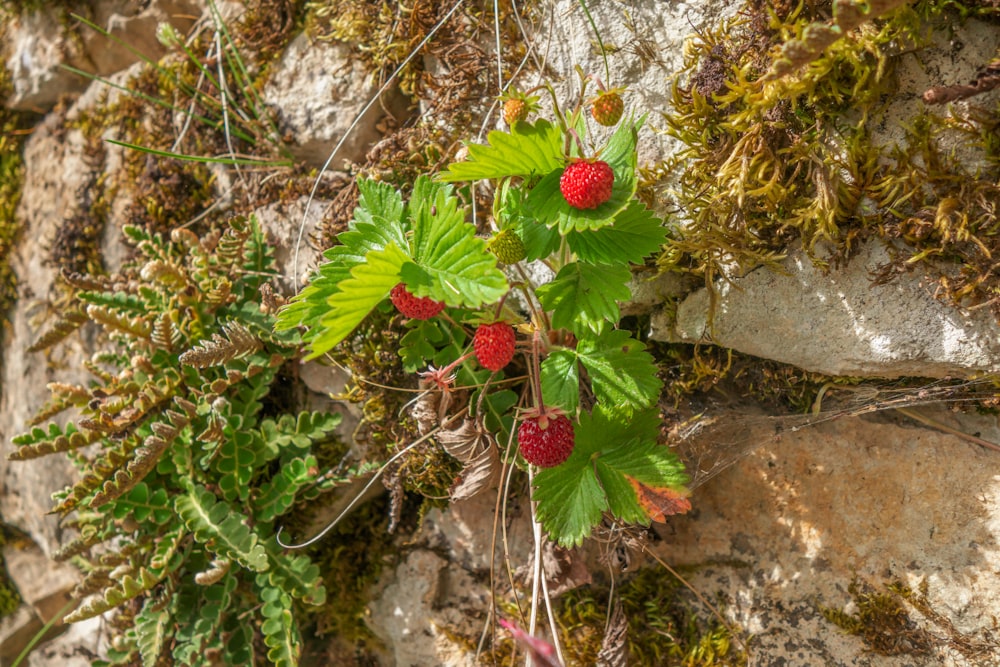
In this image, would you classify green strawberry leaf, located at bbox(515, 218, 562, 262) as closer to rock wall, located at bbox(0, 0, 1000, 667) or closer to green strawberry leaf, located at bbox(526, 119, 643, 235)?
green strawberry leaf, located at bbox(526, 119, 643, 235)

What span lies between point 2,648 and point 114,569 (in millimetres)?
1906

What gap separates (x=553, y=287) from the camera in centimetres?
182

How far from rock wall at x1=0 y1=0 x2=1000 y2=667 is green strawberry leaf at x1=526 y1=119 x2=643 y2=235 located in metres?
0.29

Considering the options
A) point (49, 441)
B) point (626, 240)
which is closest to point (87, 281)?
point (49, 441)

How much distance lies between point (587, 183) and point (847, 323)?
2.61 ft

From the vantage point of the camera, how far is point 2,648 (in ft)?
12.4

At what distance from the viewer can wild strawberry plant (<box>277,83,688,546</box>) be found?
5.39 ft

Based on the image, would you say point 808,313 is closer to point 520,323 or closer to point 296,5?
point 520,323

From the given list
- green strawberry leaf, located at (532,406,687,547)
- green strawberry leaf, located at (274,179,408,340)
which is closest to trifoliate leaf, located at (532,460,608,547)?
green strawberry leaf, located at (532,406,687,547)

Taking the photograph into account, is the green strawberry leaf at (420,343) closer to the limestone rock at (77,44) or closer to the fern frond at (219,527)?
the fern frond at (219,527)

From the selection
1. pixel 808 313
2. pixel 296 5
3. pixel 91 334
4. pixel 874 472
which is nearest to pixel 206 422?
pixel 91 334

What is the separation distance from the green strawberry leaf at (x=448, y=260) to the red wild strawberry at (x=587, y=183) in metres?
0.26

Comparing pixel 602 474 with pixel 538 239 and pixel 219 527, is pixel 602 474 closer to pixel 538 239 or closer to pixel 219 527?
pixel 538 239

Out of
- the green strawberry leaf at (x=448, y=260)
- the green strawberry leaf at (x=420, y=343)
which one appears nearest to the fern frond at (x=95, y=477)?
the green strawberry leaf at (x=420, y=343)
